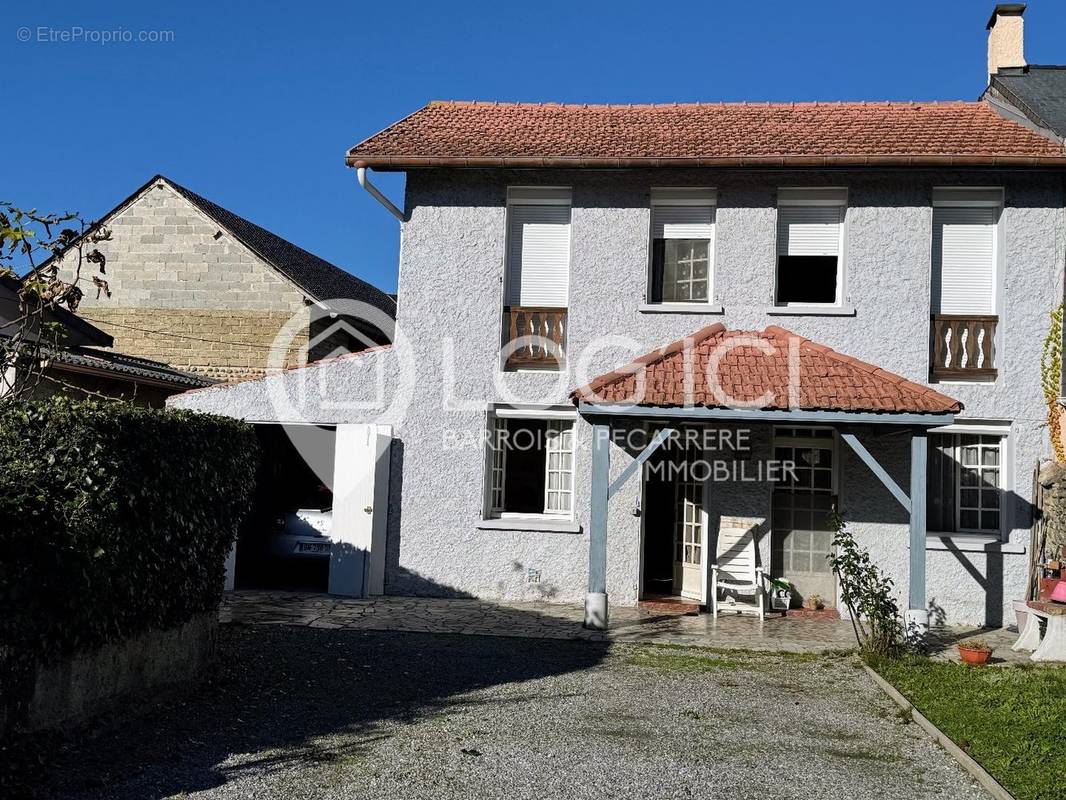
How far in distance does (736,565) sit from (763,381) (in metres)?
2.61

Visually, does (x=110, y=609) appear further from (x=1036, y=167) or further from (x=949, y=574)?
(x=1036, y=167)

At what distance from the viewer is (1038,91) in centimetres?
1422

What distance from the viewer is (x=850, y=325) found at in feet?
41.3

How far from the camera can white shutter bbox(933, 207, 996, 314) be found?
12578 millimetres

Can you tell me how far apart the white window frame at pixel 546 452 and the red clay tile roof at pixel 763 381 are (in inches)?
62.1

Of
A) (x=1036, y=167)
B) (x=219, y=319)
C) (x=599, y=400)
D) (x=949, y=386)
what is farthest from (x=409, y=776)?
(x=219, y=319)

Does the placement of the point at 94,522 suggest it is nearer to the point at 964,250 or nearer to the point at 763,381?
the point at 763,381

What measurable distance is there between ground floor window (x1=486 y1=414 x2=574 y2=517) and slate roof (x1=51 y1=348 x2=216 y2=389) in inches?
230

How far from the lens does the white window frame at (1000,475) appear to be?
39.9 ft

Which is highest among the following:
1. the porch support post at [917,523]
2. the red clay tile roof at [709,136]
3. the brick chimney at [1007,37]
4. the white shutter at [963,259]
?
the brick chimney at [1007,37]

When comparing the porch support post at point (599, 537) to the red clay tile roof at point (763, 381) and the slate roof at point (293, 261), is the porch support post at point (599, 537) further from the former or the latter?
the slate roof at point (293, 261)

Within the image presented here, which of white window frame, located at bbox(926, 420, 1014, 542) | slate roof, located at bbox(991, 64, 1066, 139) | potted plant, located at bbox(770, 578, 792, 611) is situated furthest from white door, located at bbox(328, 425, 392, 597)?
slate roof, located at bbox(991, 64, 1066, 139)

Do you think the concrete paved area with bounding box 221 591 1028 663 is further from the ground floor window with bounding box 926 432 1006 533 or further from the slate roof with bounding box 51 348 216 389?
the slate roof with bounding box 51 348 216 389

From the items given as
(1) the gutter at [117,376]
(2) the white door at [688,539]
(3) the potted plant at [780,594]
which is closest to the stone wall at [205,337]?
(1) the gutter at [117,376]
